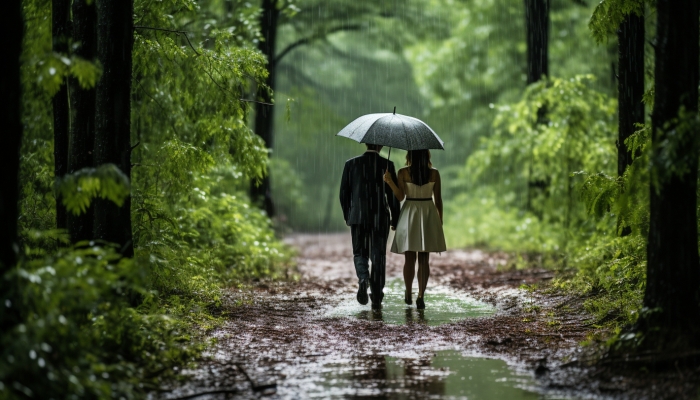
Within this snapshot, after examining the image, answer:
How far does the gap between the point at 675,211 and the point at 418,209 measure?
417cm

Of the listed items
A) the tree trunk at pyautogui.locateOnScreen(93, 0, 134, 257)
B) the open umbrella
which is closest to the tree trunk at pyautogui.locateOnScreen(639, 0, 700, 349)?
the open umbrella

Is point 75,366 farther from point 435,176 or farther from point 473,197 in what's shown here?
point 473,197

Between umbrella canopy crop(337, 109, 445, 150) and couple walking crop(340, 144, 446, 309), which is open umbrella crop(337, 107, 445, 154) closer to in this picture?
umbrella canopy crop(337, 109, 445, 150)

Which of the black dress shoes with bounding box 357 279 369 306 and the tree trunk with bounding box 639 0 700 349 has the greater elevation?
the tree trunk with bounding box 639 0 700 349

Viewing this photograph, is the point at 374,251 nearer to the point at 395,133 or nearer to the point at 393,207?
the point at 393,207

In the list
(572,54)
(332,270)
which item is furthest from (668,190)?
(572,54)

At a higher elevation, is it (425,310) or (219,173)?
(219,173)

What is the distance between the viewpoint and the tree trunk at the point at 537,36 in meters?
17.3

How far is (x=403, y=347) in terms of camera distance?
744 cm

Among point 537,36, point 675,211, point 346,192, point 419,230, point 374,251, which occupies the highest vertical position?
point 537,36

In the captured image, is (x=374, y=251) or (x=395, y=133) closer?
(x=395, y=133)

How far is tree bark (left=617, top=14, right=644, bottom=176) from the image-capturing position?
415 inches

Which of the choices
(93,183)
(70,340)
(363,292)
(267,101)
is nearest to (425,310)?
(363,292)

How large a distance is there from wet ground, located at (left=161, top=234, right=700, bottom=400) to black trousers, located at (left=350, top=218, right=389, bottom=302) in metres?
0.40
